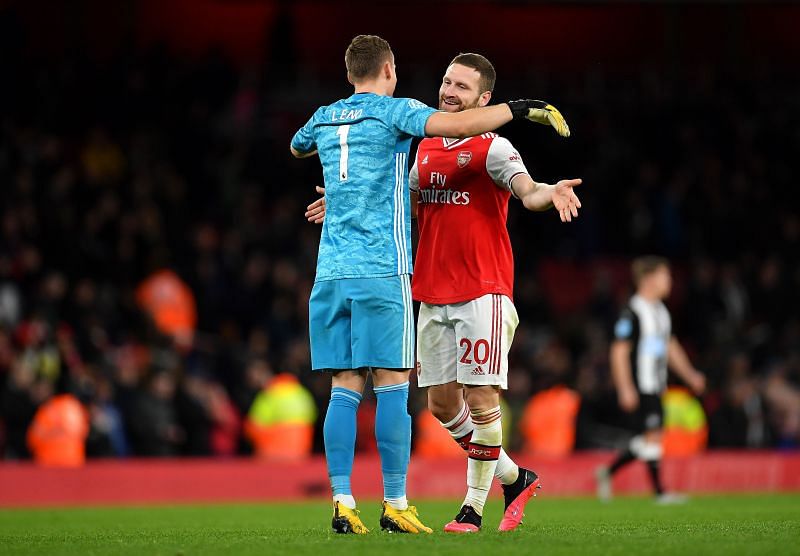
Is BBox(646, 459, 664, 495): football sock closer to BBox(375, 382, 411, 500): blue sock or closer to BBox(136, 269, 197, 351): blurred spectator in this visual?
BBox(375, 382, 411, 500): blue sock

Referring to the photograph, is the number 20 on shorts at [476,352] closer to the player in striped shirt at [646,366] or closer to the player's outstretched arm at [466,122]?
the player's outstretched arm at [466,122]

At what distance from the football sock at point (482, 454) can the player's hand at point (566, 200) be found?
1.30m

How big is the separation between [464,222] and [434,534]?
1.76 m

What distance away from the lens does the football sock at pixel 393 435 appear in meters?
6.66

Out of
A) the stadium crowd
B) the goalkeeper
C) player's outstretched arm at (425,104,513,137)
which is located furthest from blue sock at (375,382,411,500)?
the stadium crowd

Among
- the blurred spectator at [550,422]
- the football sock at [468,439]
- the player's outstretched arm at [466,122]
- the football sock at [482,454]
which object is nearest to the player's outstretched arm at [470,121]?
the player's outstretched arm at [466,122]

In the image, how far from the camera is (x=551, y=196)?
652cm

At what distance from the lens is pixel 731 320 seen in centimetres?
2034

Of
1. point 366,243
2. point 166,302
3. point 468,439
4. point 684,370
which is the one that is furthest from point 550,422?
point 366,243

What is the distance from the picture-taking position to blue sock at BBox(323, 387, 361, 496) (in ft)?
21.9

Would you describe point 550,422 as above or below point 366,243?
below

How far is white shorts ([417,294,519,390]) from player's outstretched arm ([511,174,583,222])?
27.1 inches

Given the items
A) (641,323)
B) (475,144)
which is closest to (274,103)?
(641,323)

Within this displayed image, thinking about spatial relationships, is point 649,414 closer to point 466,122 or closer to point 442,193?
point 442,193
